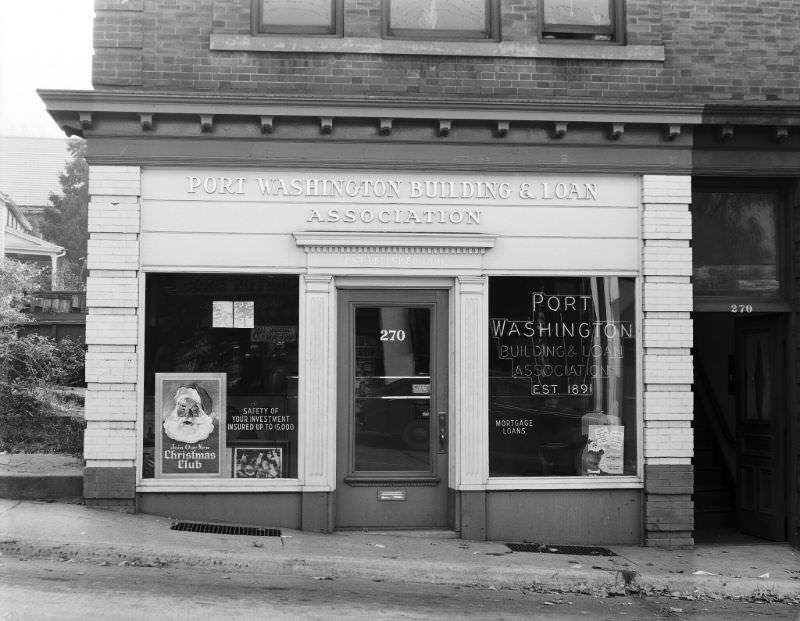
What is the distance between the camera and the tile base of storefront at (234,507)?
9797 mm

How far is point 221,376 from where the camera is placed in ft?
32.7

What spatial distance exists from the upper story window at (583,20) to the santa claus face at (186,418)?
527 cm

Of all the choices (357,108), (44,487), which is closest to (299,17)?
(357,108)

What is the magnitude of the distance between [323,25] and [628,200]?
370 cm

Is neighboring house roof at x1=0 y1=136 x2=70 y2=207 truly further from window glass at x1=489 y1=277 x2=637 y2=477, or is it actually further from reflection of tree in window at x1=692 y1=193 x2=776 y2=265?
reflection of tree in window at x1=692 y1=193 x2=776 y2=265

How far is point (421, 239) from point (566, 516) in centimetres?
323

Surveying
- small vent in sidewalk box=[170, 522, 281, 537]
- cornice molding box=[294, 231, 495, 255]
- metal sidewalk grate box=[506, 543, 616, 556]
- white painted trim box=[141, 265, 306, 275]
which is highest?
cornice molding box=[294, 231, 495, 255]

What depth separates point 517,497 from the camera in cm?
1012

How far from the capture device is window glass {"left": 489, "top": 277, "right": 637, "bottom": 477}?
402 inches

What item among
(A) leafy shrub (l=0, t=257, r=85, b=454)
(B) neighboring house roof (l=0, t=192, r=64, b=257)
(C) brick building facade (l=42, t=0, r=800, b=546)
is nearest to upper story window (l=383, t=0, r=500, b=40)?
(C) brick building facade (l=42, t=0, r=800, b=546)

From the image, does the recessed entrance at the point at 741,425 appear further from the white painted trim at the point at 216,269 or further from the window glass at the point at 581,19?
the white painted trim at the point at 216,269

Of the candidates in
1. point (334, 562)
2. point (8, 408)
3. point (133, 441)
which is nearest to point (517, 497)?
point (334, 562)

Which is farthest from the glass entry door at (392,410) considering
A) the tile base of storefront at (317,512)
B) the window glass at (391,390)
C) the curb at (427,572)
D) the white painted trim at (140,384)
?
the white painted trim at (140,384)

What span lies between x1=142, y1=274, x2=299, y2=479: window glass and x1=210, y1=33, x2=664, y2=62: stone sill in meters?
2.38
